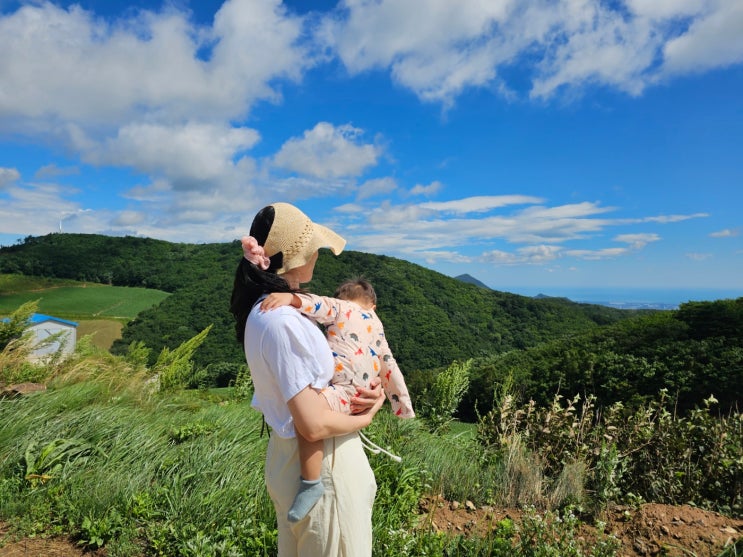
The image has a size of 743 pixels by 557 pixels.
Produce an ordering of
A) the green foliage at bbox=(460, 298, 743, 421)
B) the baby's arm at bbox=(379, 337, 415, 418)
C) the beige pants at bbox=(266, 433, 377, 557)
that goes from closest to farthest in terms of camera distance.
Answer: the beige pants at bbox=(266, 433, 377, 557)
the baby's arm at bbox=(379, 337, 415, 418)
the green foliage at bbox=(460, 298, 743, 421)

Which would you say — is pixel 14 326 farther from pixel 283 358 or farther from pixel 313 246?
pixel 283 358

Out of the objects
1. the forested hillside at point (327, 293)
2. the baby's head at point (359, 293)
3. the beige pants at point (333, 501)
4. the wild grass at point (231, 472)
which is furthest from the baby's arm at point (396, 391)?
the forested hillside at point (327, 293)

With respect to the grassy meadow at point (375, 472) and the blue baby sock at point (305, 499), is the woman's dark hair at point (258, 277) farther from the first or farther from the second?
the grassy meadow at point (375, 472)

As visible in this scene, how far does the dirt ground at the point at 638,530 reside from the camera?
9.37 ft

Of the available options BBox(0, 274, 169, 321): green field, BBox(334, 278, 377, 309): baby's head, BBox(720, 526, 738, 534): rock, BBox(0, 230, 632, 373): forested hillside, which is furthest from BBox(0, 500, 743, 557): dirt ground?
BBox(0, 274, 169, 321): green field

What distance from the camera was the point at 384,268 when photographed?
54719 mm

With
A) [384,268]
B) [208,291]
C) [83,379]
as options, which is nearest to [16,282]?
[208,291]

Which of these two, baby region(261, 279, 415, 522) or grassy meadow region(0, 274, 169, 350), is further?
grassy meadow region(0, 274, 169, 350)

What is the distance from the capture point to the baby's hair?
2391mm

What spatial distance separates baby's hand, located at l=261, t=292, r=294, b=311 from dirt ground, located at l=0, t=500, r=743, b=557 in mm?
1761

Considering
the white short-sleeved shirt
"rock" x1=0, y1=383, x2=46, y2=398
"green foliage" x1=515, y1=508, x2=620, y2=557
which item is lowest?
"green foliage" x1=515, y1=508, x2=620, y2=557

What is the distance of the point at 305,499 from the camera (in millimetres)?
1481

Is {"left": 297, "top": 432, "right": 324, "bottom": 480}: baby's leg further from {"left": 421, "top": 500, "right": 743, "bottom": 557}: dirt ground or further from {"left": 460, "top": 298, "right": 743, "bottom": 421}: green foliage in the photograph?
{"left": 460, "top": 298, "right": 743, "bottom": 421}: green foliage

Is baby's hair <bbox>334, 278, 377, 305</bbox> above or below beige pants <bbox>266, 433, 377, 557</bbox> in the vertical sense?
above
